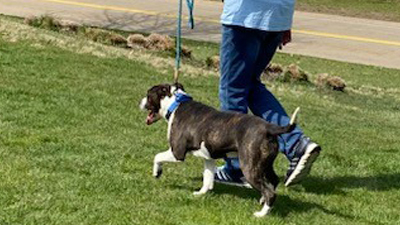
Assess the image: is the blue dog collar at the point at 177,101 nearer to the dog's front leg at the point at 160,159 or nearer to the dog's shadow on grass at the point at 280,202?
the dog's front leg at the point at 160,159

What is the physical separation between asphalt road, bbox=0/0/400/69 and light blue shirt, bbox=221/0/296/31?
39.7 feet

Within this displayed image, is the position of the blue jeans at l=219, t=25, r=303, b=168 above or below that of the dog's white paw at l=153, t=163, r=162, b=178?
above

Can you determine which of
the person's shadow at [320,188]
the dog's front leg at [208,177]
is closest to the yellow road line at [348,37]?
the person's shadow at [320,188]

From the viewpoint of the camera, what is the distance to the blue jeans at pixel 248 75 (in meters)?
4.76

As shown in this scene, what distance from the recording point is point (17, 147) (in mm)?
5352

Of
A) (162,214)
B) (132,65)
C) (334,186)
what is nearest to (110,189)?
(162,214)

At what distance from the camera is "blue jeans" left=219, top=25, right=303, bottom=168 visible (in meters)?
4.76

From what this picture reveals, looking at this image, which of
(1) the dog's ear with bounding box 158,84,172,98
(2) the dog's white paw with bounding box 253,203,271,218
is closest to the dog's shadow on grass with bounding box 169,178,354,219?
(2) the dog's white paw with bounding box 253,203,271,218

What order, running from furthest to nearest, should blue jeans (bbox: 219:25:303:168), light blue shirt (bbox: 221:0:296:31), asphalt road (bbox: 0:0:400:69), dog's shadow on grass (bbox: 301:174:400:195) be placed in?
1. asphalt road (bbox: 0:0:400:69)
2. dog's shadow on grass (bbox: 301:174:400:195)
3. blue jeans (bbox: 219:25:303:168)
4. light blue shirt (bbox: 221:0:296:31)

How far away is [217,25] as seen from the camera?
19906 millimetres

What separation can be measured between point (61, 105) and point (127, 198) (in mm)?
2716

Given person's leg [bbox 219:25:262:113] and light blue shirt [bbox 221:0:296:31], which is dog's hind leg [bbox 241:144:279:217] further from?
light blue shirt [bbox 221:0:296:31]

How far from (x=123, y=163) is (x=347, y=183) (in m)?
1.67

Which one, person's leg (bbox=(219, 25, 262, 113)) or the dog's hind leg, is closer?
the dog's hind leg
